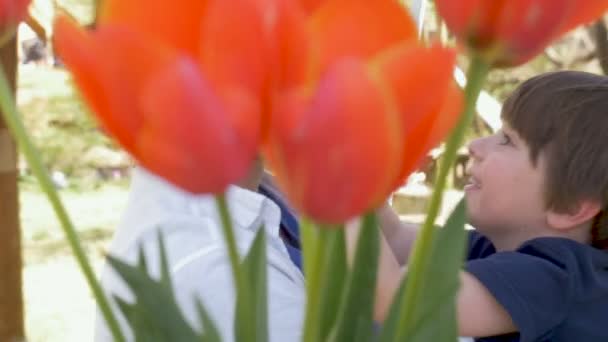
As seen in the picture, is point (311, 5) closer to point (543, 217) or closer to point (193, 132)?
point (193, 132)

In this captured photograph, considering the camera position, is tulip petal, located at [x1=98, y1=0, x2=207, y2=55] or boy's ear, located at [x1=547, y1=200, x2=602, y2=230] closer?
tulip petal, located at [x1=98, y1=0, x2=207, y2=55]

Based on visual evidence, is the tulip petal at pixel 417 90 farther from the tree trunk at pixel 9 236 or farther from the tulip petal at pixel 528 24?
the tree trunk at pixel 9 236

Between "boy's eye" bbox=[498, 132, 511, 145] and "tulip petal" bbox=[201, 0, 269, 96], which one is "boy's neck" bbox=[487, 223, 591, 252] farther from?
"tulip petal" bbox=[201, 0, 269, 96]

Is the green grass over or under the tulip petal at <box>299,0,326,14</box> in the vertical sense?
under

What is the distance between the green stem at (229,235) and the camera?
0.21 m

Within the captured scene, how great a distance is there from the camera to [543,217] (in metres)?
1.05

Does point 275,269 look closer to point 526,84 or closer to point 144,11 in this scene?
point 526,84

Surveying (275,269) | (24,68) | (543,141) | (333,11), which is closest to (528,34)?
(333,11)

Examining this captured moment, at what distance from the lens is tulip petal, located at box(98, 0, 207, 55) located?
0.21m

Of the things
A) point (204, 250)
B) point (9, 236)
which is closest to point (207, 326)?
point (204, 250)

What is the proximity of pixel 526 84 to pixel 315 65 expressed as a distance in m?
0.90

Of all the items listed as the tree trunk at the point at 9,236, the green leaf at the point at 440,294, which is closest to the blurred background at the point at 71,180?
the tree trunk at the point at 9,236

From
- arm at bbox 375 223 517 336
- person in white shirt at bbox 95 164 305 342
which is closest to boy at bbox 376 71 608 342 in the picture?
arm at bbox 375 223 517 336

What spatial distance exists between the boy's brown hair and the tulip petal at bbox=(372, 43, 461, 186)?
0.85 m
